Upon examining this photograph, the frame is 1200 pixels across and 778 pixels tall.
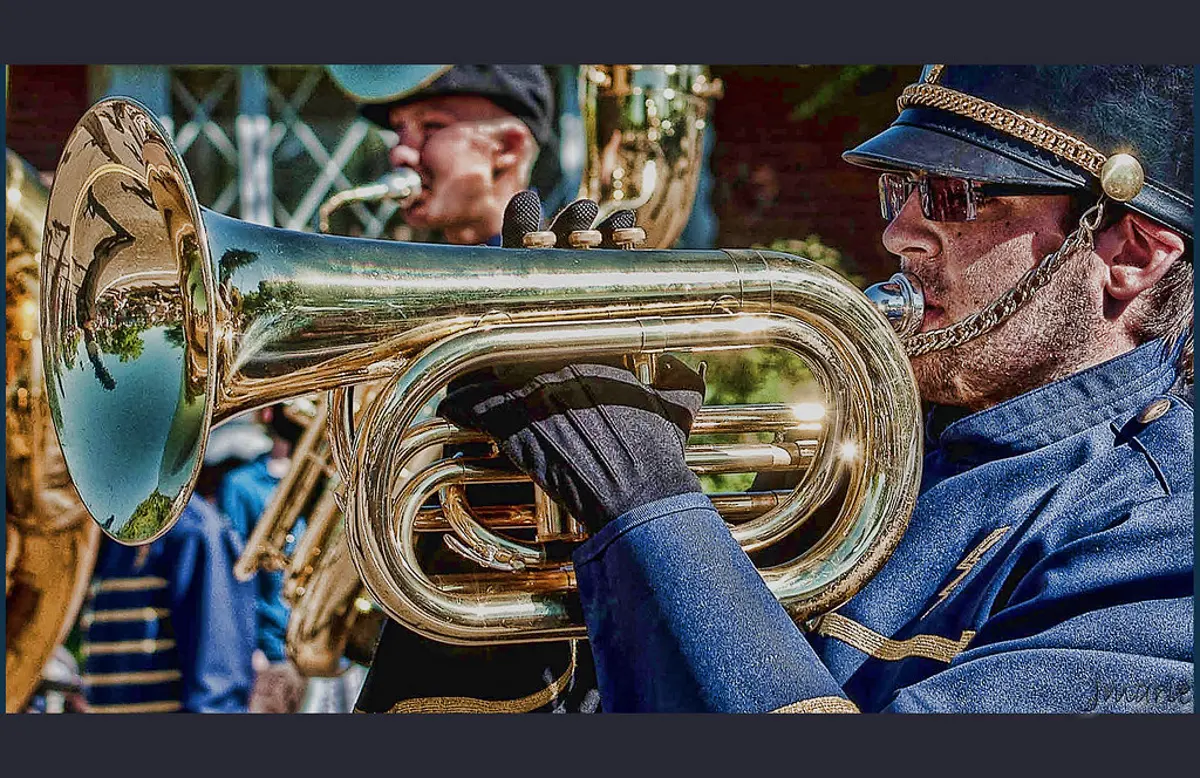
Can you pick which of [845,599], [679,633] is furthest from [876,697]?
[679,633]

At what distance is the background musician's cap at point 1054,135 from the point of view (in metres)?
3.10

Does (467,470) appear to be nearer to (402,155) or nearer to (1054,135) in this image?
(1054,135)

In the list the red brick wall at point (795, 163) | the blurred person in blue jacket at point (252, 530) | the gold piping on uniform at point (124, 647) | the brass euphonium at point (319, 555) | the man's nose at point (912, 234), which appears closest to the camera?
the man's nose at point (912, 234)

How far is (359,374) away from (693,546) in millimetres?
685

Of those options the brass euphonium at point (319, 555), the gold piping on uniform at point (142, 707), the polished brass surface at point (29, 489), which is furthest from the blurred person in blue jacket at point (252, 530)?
the polished brass surface at point (29, 489)

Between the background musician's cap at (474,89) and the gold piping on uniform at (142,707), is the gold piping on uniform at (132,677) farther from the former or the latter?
the background musician's cap at (474,89)

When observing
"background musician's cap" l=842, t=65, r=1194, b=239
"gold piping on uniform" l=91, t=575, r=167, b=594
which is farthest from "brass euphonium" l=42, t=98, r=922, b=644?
"gold piping on uniform" l=91, t=575, r=167, b=594

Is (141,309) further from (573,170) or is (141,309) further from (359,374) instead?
(573,170)

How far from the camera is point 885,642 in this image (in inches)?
121

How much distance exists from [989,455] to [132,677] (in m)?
2.87

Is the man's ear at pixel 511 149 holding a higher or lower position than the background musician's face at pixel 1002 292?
higher

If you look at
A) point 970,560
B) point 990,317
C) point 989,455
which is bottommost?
point 970,560

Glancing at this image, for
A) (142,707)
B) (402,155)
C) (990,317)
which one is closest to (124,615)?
(142,707)

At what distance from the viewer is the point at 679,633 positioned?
252 cm
